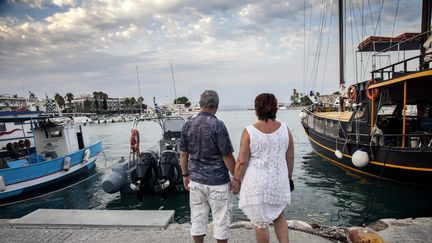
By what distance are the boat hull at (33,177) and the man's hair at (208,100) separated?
925 centimetres

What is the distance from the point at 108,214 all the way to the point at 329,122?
11240 mm

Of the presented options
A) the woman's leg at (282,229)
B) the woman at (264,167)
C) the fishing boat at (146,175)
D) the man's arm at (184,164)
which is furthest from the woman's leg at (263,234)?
the fishing boat at (146,175)

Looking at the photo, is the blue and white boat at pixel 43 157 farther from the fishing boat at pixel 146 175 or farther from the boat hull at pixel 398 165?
the boat hull at pixel 398 165

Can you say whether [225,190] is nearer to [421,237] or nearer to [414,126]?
[421,237]

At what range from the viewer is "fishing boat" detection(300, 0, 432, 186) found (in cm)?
Answer: 743

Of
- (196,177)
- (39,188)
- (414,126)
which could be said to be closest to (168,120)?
(39,188)

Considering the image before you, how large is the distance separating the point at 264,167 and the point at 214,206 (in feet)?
2.63

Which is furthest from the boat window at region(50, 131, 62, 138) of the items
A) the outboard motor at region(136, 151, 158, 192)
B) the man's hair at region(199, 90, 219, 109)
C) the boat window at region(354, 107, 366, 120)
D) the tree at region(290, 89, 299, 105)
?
the tree at region(290, 89, 299, 105)

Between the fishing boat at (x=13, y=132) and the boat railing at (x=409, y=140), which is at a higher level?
the fishing boat at (x=13, y=132)

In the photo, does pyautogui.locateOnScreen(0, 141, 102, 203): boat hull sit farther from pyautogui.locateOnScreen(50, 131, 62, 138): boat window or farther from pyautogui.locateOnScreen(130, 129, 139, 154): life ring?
pyautogui.locateOnScreen(130, 129, 139, 154): life ring

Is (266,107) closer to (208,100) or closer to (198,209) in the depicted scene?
(208,100)

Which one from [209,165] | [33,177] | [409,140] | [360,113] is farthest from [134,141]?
[360,113]

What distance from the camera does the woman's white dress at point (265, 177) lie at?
2771mm

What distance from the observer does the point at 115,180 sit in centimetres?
823
